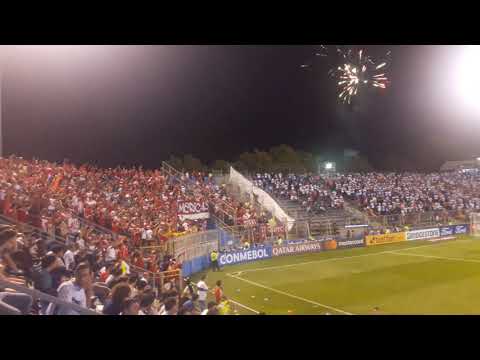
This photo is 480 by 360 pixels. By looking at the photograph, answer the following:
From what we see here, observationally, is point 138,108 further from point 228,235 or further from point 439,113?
point 439,113

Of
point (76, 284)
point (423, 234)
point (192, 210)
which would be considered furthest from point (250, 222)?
point (423, 234)

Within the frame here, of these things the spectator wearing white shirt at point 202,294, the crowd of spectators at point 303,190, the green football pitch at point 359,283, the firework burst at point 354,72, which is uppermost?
the firework burst at point 354,72

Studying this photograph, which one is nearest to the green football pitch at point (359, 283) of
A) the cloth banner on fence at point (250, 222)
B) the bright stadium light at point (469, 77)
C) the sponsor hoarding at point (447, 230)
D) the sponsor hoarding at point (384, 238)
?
the sponsor hoarding at point (384, 238)

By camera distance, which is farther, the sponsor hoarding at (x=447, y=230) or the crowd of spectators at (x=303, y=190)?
the sponsor hoarding at (x=447, y=230)

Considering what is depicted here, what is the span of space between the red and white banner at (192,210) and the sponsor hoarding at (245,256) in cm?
150

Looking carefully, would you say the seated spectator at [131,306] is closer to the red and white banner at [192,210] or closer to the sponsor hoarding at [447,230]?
the red and white banner at [192,210]

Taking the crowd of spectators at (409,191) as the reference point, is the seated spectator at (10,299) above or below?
below

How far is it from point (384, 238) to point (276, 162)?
6.76 metres

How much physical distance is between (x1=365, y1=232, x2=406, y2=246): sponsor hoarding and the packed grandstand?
470cm

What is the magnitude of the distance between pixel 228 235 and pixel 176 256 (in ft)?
13.6

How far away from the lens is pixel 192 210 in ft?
42.3

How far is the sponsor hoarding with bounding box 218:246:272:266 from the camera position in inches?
529

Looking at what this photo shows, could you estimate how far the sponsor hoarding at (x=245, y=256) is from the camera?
13.4 m

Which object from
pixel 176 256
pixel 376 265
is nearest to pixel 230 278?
pixel 176 256
